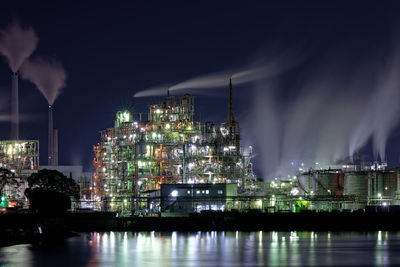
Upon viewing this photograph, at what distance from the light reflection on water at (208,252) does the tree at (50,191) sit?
32.4ft

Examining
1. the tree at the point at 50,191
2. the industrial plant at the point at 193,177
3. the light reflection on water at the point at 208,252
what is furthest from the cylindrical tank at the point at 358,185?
the tree at the point at 50,191

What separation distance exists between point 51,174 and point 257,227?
31.4 metres

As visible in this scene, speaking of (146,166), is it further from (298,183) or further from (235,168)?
(298,183)

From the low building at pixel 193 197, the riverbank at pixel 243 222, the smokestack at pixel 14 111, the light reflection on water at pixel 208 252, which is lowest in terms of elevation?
the light reflection on water at pixel 208 252

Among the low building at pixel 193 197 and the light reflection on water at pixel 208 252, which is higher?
the low building at pixel 193 197

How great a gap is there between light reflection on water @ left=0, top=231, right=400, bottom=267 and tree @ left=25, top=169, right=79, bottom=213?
9.88 meters

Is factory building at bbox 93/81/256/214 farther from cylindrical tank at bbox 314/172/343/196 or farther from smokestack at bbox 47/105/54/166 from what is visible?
smokestack at bbox 47/105/54/166

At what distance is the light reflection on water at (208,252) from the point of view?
55.8 meters

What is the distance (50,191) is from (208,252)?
35247 mm

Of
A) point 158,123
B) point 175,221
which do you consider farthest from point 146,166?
point 175,221

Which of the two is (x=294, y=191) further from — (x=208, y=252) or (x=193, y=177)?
(x=208, y=252)

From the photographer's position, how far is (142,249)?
66.1m

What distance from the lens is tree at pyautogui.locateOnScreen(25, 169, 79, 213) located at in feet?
293

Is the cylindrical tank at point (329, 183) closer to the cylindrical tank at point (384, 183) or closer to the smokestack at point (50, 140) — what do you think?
the cylindrical tank at point (384, 183)
